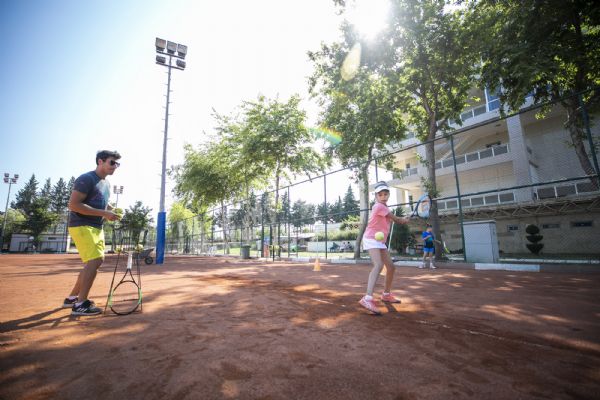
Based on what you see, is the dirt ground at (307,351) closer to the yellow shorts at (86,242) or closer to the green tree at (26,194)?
the yellow shorts at (86,242)

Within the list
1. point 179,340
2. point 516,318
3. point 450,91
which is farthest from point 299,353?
point 450,91

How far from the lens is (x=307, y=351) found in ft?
Answer: 8.05

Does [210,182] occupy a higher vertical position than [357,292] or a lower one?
higher

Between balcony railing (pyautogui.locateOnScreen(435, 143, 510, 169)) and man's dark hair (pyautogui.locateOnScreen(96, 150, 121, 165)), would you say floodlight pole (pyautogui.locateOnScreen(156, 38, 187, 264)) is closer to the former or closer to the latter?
man's dark hair (pyautogui.locateOnScreen(96, 150, 121, 165))

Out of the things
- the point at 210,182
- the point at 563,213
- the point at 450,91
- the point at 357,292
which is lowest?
the point at 357,292

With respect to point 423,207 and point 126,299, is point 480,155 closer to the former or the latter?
point 423,207

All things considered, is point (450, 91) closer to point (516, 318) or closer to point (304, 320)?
point (516, 318)

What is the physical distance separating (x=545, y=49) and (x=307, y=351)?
14.4 meters

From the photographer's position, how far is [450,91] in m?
14.0

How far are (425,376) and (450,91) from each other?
15.4 metres

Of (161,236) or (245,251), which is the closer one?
(161,236)

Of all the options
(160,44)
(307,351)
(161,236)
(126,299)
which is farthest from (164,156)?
(307,351)

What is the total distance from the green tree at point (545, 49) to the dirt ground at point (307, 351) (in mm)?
9873

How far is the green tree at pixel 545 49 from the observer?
10312 millimetres
